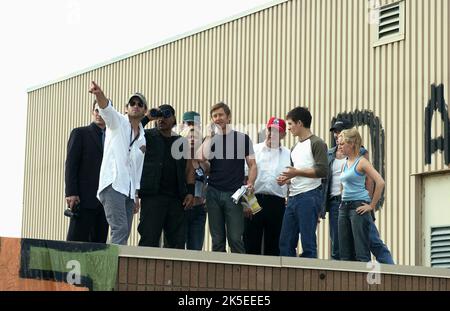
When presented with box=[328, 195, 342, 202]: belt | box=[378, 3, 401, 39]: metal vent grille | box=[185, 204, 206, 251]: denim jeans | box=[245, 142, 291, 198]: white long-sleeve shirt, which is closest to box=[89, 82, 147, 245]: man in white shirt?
box=[185, 204, 206, 251]: denim jeans

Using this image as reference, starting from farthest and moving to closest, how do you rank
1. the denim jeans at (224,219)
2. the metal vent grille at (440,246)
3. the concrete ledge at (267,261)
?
1. the metal vent grille at (440,246)
2. the denim jeans at (224,219)
3. the concrete ledge at (267,261)

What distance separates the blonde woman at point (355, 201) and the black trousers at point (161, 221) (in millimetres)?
1693

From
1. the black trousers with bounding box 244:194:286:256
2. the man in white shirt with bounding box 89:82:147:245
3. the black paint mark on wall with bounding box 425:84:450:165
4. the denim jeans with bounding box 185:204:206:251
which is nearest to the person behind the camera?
the man in white shirt with bounding box 89:82:147:245

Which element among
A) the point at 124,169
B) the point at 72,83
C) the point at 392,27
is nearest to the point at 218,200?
the point at 124,169

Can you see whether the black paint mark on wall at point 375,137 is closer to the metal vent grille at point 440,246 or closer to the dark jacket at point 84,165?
the metal vent grille at point 440,246

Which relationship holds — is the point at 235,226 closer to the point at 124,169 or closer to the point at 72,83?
the point at 124,169

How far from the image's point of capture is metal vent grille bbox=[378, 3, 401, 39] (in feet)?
63.5

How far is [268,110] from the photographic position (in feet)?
73.7

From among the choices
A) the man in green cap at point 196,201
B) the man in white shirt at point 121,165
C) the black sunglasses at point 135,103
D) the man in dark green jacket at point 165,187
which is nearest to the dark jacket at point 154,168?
the man in dark green jacket at point 165,187

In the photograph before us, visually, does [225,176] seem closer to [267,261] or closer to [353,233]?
[267,261]

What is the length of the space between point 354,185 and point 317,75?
9.22 meters

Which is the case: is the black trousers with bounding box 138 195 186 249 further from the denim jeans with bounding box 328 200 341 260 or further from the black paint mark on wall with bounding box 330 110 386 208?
the black paint mark on wall with bounding box 330 110 386 208

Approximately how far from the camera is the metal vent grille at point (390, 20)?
1936 centimetres

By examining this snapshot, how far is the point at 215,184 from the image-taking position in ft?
39.2
